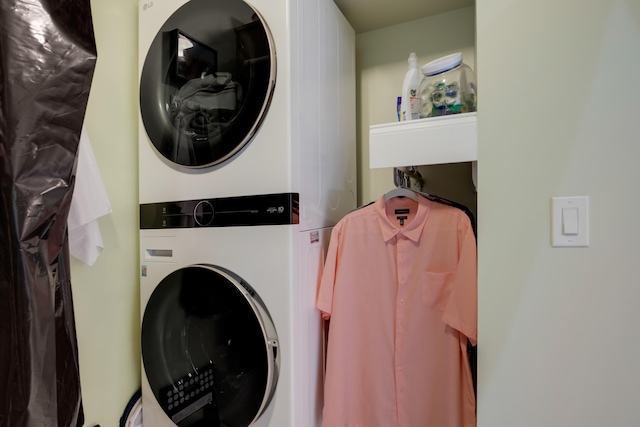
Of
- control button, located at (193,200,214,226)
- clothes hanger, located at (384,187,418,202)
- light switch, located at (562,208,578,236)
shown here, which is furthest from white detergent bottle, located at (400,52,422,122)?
control button, located at (193,200,214,226)

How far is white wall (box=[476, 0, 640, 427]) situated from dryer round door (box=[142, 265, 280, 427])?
2.06ft

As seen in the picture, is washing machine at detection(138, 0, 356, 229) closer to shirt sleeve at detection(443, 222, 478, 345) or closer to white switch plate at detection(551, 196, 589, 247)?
shirt sleeve at detection(443, 222, 478, 345)

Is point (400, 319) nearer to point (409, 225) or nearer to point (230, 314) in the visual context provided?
point (409, 225)

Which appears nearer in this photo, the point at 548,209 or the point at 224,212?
the point at 548,209

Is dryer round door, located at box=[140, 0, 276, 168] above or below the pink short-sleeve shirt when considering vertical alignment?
above

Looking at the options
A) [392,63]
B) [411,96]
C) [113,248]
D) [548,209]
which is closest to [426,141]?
[411,96]

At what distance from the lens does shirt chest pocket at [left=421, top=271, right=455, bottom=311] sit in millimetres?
1050

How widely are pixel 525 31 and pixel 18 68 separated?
1100 millimetres

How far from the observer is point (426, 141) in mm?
981

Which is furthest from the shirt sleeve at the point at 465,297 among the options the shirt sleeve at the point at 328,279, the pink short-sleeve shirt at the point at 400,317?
the shirt sleeve at the point at 328,279

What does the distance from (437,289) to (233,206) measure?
72cm

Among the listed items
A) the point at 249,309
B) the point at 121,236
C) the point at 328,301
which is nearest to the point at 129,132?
the point at 121,236

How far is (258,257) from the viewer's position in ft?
3.39

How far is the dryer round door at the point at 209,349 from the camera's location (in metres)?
1.01
